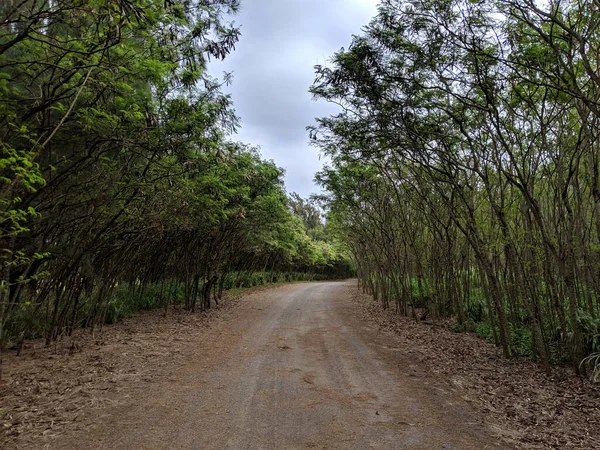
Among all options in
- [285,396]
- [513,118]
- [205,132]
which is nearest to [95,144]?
[205,132]

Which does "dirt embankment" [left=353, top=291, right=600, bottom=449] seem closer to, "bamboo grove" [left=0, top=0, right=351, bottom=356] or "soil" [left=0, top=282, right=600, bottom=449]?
"soil" [left=0, top=282, right=600, bottom=449]

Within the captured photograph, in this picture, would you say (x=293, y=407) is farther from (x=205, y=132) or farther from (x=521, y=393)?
(x=205, y=132)

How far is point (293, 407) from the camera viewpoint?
4.94 meters

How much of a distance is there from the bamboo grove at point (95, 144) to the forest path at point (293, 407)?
246cm

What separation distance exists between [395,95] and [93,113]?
5864 mm

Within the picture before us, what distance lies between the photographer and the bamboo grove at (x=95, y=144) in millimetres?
4793

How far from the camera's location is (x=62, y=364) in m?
7.19

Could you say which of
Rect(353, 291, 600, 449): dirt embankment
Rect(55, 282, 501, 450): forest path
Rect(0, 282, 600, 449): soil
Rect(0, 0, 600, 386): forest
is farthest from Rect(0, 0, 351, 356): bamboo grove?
Rect(353, 291, 600, 449): dirt embankment

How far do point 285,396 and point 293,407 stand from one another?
45cm

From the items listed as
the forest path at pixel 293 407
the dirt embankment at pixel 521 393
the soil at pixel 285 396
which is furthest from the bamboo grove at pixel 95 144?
the dirt embankment at pixel 521 393

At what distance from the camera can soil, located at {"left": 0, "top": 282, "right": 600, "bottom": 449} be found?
4148 millimetres

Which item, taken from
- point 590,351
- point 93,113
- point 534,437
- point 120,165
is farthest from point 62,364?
point 590,351

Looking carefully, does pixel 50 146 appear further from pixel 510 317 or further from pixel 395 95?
pixel 510 317

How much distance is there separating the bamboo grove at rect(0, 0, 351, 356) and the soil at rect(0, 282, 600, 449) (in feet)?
5.32
